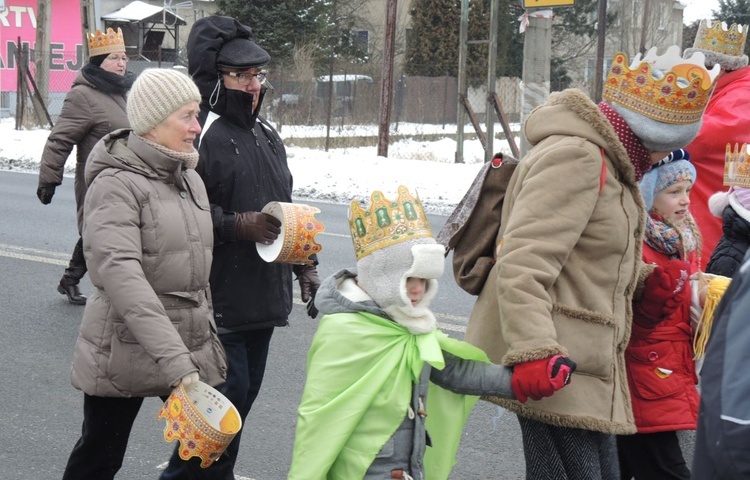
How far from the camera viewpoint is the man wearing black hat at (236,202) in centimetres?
402

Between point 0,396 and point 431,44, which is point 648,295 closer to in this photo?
point 0,396

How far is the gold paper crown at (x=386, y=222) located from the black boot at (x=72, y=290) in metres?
5.09

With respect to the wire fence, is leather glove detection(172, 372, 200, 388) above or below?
above

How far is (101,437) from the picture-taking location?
141 inches

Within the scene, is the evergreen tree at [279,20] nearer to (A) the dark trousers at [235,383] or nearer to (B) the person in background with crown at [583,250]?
(A) the dark trousers at [235,383]

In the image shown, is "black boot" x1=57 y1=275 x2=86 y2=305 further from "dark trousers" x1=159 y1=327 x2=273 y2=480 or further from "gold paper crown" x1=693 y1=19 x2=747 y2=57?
"gold paper crown" x1=693 y1=19 x2=747 y2=57

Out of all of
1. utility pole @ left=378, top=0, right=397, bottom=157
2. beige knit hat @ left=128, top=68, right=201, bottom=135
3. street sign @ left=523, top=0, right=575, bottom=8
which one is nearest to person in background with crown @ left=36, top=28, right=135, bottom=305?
beige knit hat @ left=128, top=68, right=201, bottom=135

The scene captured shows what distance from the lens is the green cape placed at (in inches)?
123

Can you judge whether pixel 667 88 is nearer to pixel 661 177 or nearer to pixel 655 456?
pixel 661 177

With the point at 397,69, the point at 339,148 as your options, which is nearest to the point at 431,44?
the point at 397,69

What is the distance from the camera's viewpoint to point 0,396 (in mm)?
5762

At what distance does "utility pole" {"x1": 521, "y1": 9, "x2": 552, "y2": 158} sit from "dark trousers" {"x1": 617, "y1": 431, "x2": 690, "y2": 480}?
894cm

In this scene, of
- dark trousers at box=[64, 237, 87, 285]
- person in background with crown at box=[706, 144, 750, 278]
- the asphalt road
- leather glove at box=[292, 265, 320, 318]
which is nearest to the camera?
person in background with crown at box=[706, 144, 750, 278]

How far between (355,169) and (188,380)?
14485 mm
